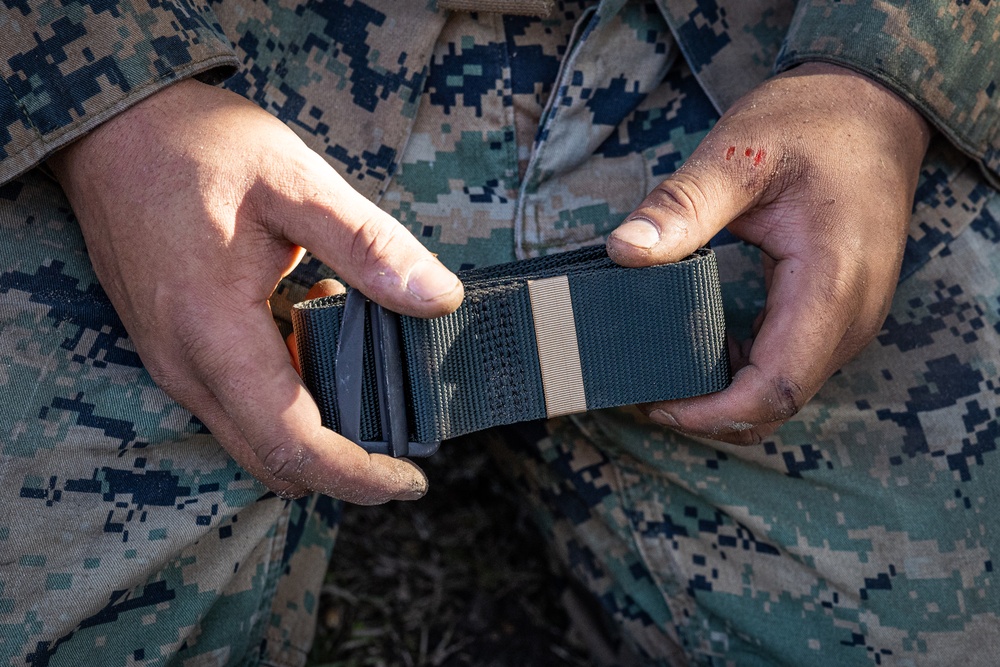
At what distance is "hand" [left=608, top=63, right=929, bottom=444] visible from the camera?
128 cm

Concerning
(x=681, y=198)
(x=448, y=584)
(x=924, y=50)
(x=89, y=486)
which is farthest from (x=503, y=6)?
(x=448, y=584)

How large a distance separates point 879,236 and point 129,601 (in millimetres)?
1377

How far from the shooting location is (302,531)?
1.72m

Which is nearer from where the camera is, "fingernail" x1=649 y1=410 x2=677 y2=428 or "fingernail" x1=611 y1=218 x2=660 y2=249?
"fingernail" x1=611 y1=218 x2=660 y2=249

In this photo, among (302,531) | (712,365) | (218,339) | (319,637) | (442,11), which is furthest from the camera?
(319,637)

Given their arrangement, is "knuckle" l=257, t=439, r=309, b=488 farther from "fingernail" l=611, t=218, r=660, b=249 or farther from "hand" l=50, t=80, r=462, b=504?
"fingernail" l=611, t=218, r=660, b=249

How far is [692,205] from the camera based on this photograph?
1.26 meters

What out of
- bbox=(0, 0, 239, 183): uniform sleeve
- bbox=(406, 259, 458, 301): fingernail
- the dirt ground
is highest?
bbox=(0, 0, 239, 183): uniform sleeve

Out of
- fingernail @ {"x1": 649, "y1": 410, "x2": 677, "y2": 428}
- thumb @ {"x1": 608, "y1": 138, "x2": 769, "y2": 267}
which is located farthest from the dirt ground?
thumb @ {"x1": 608, "y1": 138, "x2": 769, "y2": 267}

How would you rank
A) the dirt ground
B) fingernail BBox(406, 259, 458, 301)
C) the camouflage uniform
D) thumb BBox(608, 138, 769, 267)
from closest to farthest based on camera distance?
fingernail BBox(406, 259, 458, 301)
thumb BBox(608, 138, 769, 267)
the camouflage uniform
the dirt ground

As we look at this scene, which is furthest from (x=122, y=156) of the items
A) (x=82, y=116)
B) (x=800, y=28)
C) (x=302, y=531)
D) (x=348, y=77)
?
(x=800, y=28)

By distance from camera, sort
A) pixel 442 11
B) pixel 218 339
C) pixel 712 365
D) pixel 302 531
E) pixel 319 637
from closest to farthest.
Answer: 1. pixel 218 339
2. pixel 712 365
3. pixel 442 11
4. pixel 302 531
5. pixel 319 637

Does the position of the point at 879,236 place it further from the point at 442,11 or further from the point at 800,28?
the point at 442,11

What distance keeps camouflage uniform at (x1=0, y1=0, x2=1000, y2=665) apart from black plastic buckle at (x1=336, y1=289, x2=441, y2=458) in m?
0.31
